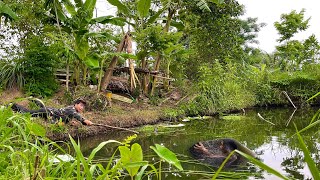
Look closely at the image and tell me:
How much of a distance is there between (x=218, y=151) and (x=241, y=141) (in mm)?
1113

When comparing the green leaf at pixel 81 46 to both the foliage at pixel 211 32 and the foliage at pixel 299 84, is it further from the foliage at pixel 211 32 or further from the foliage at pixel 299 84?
the foliage at pixel 299 84

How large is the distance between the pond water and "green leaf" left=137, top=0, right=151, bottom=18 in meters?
2.98

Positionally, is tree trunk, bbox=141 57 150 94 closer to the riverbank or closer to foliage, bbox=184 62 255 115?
the riverbank

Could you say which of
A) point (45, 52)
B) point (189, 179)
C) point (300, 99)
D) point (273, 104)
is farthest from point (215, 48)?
point (189, 179)

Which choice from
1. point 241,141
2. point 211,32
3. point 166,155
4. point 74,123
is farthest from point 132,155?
point 211,32

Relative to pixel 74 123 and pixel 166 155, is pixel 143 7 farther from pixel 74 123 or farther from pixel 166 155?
pixel 166 155

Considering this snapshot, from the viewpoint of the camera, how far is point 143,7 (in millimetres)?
7961

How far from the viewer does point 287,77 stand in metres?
11.7

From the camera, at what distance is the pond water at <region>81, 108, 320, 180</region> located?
12.1ft

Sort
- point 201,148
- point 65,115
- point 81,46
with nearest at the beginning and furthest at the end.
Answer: point 201,148, point 65,115, point 81,46

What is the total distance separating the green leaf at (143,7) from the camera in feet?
25.6

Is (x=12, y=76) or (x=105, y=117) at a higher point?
(x=12, y=76)

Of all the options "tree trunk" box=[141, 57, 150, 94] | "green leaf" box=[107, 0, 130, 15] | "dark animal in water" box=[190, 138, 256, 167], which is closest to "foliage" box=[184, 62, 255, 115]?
"tree trunk" box=[141, 57, 150, 94]

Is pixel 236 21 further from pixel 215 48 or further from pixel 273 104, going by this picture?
pixel 273 104
